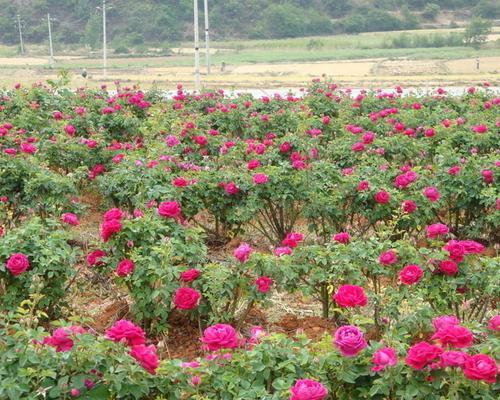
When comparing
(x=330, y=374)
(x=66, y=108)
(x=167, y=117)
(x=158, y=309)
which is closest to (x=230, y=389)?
(x=330, y=374)

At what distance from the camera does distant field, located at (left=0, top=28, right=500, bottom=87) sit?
99.5 feet

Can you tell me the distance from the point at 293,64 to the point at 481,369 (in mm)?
42214

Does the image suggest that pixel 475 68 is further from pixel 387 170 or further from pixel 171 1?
pixel 171 1

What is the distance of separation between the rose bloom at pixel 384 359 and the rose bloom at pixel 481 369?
25 cm

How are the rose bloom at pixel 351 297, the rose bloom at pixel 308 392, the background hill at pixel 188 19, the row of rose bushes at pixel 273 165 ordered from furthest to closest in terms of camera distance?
the background hill at pixel 188 19, the row of rose bushes at pixel 273 165, the rose bloom at pixel 351 297, the rose bloom at pixel 308 392

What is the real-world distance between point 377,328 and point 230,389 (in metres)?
1.53

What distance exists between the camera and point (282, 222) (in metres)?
5.86

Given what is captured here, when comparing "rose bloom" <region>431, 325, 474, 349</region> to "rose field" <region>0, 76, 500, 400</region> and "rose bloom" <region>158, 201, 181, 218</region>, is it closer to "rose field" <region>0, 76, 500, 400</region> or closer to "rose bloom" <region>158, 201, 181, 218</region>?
"rose field" <region>0, 76, 500, 400</region>

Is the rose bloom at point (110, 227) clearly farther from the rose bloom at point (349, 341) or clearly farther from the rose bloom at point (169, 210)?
the rose bloom at point (349, 341)

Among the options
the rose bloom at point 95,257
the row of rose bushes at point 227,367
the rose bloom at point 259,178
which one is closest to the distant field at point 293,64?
the rose bloom at point 259,178

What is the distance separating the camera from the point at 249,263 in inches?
146

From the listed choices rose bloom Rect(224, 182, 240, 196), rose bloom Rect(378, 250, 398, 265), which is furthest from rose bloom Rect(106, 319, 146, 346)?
rose bloom Rect(224, 182, 240, 196)

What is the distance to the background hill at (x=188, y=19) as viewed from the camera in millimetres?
64688

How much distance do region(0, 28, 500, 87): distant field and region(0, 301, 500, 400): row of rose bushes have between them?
78.6 feet
